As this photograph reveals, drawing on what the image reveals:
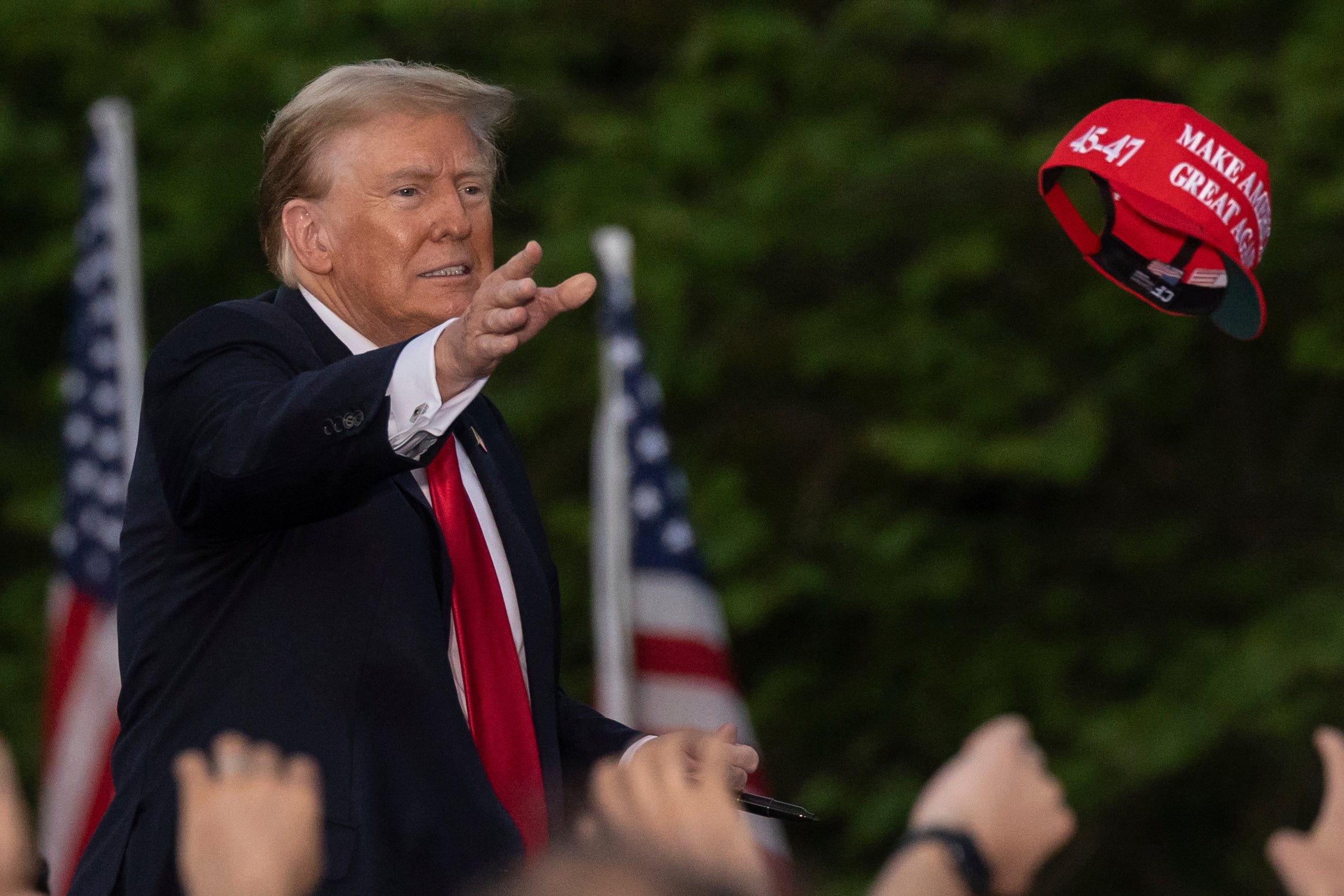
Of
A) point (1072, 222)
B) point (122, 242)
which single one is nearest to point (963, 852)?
point (1072, 222)

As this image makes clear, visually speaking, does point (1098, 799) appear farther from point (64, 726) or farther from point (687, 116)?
point (64, 726)

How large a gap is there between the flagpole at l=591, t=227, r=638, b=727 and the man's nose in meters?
3.41

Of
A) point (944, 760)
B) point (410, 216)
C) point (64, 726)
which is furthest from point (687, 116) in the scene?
point (410, 216)

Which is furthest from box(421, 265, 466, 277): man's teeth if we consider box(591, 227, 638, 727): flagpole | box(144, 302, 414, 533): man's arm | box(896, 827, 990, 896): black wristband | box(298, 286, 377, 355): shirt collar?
box(591, 227, 638, 727): flagpole

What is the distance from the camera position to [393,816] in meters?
2.16

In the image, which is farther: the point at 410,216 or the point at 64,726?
the point at 64,726

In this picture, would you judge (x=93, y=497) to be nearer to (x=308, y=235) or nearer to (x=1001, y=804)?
(x=308, y=235)

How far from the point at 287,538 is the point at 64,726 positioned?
11.8ft

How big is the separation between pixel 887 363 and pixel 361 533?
6.77 m

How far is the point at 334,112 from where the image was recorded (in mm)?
2354

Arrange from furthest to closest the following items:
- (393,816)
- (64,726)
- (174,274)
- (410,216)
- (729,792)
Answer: (174,274), (64,726), (410,216), (393,816), (729,792)

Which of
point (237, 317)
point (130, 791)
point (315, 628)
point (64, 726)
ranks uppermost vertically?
point (237, 317)

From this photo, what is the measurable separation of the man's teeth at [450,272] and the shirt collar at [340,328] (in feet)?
0.37

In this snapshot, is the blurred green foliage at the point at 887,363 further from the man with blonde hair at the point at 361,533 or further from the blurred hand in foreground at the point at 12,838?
the blurred hand in foreground at the point at 12,838
